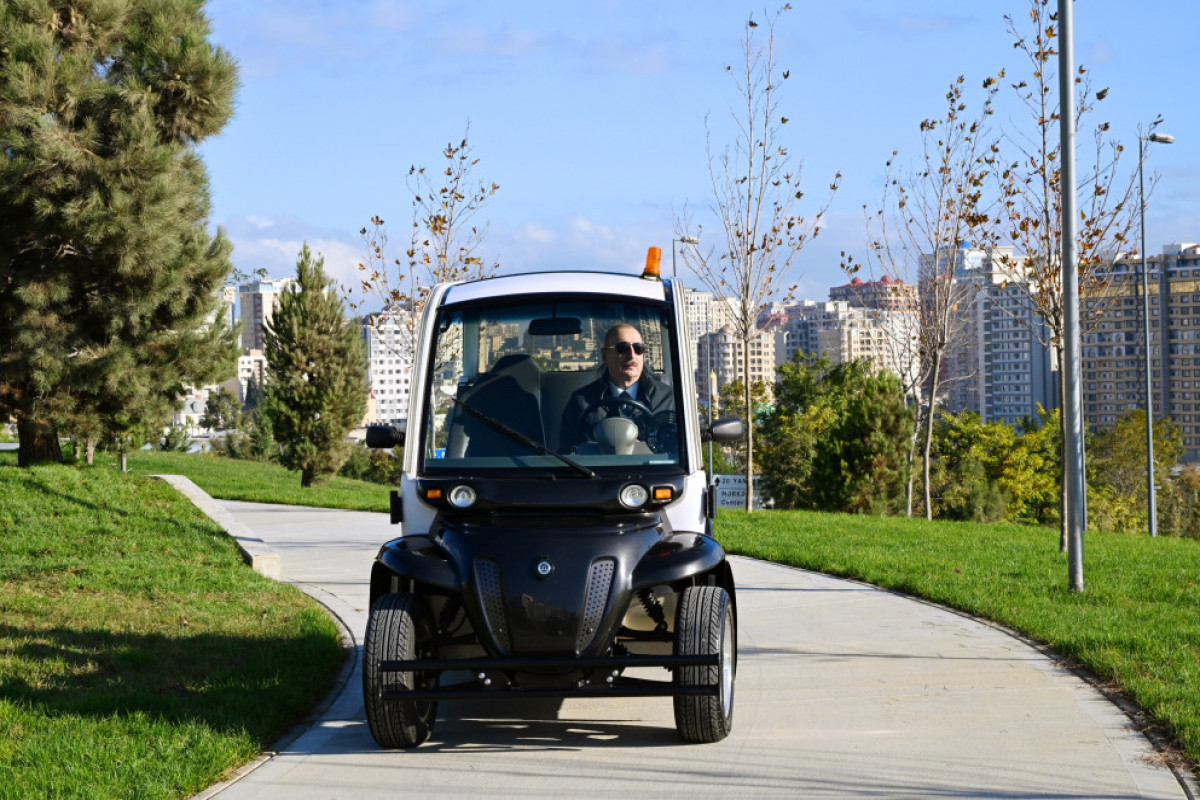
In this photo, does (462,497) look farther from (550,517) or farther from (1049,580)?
(1049,580)

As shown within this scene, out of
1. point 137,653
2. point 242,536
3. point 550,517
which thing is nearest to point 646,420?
point 550,517

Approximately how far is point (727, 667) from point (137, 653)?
3.80 metres

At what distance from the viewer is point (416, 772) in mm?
5520

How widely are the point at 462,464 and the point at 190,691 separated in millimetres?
2079

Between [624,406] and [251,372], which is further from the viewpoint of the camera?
[251,372]

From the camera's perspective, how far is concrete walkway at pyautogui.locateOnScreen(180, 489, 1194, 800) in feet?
16.9

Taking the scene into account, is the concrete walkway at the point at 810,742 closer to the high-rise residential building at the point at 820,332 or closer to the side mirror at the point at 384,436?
the side mirror at the point at 384,436

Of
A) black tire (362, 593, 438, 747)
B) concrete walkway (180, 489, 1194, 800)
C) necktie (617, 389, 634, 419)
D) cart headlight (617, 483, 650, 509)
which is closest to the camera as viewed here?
concrete walkway (180, 489, 1194, 800)

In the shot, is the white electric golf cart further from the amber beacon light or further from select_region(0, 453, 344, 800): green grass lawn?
select_region(0, 453, 344, 800): green grass lawn

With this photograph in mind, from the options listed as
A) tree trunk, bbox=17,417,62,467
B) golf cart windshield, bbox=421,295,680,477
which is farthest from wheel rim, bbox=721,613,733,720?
tree trunk, bbox=17,417,62,467

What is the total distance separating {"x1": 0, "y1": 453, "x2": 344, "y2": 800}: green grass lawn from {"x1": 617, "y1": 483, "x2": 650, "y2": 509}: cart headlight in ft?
6.79

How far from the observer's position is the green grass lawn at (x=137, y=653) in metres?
5.45

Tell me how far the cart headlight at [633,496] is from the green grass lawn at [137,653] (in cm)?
207

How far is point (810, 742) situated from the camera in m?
5.86
